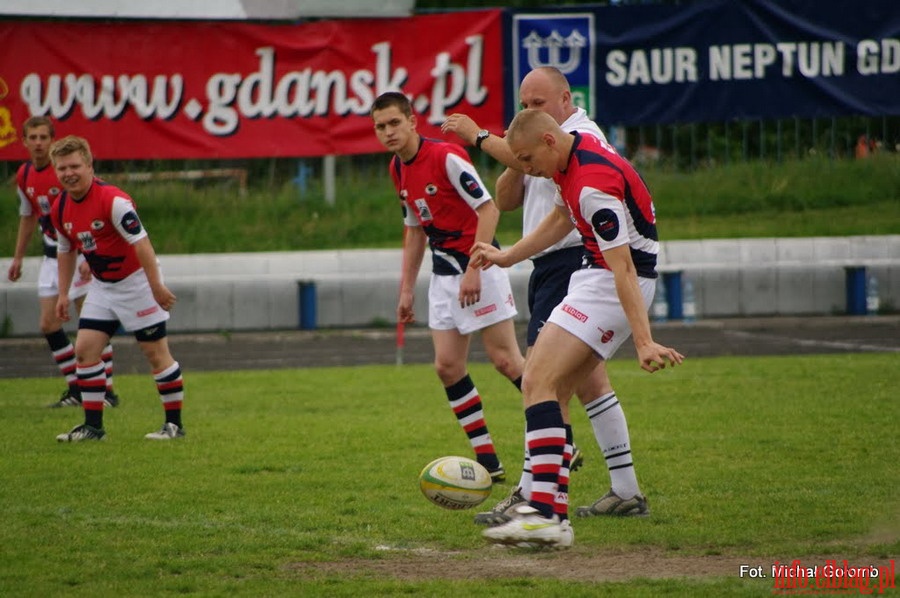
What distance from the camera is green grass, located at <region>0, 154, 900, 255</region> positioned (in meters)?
22.4

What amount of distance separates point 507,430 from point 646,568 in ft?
15.1

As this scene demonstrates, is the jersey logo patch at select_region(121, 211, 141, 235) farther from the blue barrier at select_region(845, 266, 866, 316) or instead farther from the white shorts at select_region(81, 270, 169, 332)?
the blue barrier at select_region(845, 266, 866, 316)

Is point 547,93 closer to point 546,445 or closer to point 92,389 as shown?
point 546,445

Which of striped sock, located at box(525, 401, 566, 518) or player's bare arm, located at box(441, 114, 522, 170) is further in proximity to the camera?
player's bare arm, located at box(441, 114, 522, 170)

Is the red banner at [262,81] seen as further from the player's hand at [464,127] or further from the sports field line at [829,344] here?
the player's hand at [464,127]

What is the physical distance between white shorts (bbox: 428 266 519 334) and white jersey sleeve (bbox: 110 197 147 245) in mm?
2432

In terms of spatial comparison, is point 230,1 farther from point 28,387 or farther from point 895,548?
point 895,548

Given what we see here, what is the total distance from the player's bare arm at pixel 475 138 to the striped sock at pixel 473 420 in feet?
5.43

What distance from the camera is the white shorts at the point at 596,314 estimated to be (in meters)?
6.35

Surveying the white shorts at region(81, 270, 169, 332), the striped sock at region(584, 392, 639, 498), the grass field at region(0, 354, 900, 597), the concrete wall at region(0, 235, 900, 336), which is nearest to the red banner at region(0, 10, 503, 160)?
the concrete wall at region(0, 235, 900, 336)

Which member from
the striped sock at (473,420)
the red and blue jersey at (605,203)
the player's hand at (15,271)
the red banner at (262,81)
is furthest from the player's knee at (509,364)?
the red banner at (262,81)

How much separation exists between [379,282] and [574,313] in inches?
512

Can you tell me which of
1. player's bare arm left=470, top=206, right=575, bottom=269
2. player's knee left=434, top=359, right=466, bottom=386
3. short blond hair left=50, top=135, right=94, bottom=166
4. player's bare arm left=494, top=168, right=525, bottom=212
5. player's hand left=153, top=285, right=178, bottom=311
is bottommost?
player's knee left=434, top=359, right=466, bottom=386

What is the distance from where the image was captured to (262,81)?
827 inches
